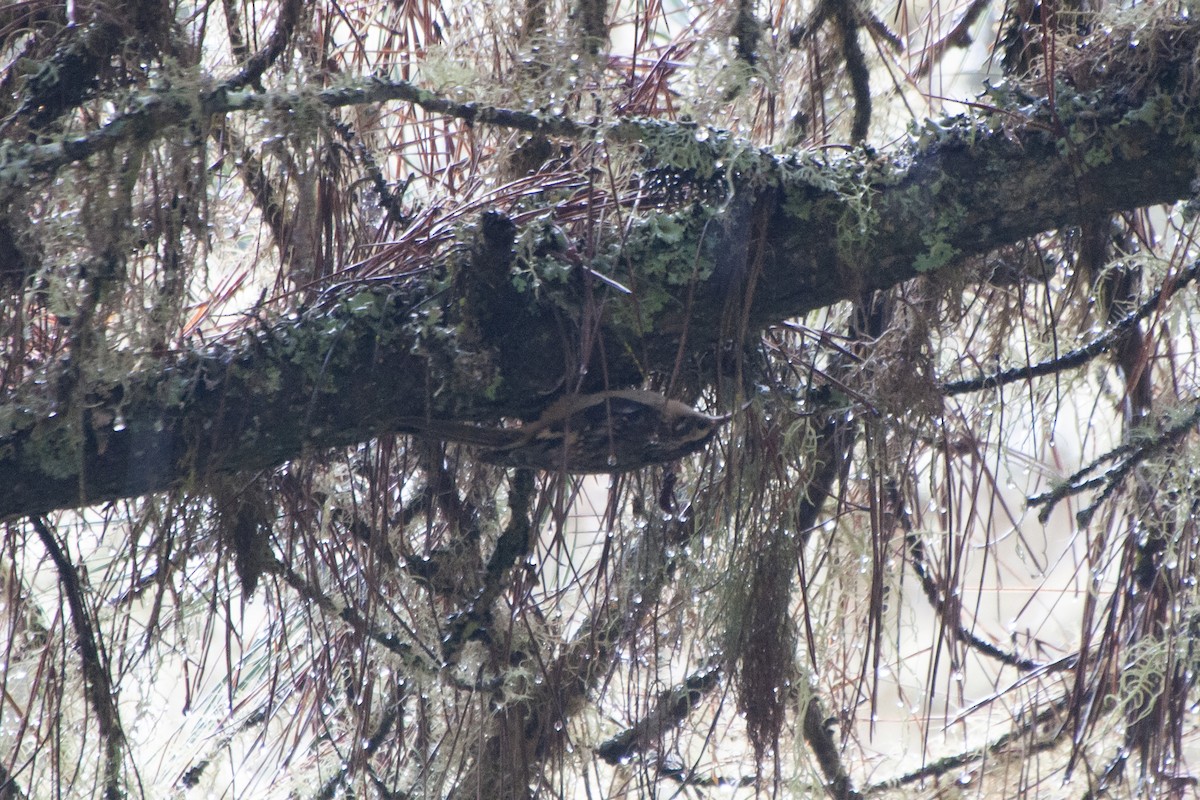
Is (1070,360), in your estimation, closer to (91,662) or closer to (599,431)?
(599,431)

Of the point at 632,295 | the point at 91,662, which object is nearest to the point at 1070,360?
the point at 632,295

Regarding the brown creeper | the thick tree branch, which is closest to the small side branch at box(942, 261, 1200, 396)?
the thick tree branch

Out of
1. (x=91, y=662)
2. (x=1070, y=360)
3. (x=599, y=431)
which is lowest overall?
(x=91, y=662)

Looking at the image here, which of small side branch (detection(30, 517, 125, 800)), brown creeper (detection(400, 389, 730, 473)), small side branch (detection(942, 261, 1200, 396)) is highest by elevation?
small side branch (detection(942, 261, 1200, 396))

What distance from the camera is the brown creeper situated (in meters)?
1.03

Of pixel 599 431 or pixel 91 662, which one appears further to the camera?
pixel 91 662

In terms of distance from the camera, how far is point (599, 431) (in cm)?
103

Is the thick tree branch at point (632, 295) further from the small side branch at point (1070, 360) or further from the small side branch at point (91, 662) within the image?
the small side branch at point (1070, 360)

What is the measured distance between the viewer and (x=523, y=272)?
101 cm

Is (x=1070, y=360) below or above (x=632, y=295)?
above

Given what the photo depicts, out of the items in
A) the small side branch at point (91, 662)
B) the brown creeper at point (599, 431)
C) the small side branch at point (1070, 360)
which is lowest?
the small side branch at point (91, 662)

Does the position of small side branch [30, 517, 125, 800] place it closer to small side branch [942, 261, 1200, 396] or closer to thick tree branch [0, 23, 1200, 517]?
thick tree branch [0, 23, 1200, 517]

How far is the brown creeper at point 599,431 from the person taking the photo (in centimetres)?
103

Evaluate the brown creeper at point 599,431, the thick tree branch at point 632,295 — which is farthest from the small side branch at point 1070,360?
the brown creeper at point 599,431
